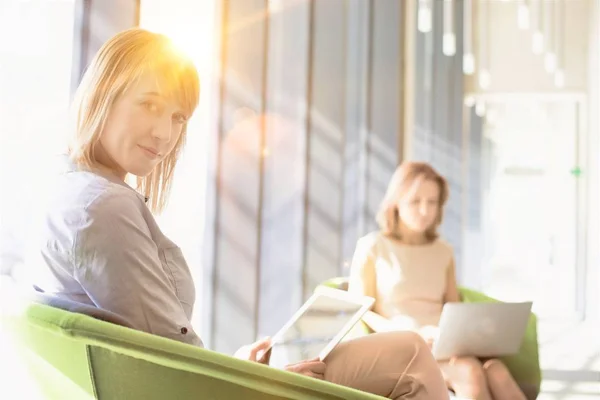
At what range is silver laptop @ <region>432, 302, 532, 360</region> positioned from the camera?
2.31 m

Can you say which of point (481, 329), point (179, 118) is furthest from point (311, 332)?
point (481, 329)

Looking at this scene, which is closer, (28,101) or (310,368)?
(310,368)

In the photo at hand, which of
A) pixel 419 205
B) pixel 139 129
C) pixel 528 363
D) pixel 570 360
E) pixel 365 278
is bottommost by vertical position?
pixel 570 360

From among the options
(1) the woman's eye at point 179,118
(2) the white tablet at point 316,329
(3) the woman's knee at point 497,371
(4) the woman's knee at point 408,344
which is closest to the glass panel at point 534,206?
(3) the woman's knee at point 497,371

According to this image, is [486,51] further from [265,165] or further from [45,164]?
[45,164]

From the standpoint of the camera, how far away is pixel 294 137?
11.2 ft

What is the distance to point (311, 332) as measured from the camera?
167 cm

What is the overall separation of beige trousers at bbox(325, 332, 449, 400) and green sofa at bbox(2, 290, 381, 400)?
1.12 ft

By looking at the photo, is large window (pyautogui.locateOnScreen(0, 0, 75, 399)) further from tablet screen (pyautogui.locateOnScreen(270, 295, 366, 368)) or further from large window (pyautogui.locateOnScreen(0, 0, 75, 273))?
tablet screen (pyautogui.locateOnScreen(270, 295, 366, 368))

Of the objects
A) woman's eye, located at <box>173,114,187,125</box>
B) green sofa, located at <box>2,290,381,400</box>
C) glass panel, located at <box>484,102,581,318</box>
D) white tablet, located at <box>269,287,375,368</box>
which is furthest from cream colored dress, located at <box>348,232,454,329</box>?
glass panel, located at <box>484,102,581,318</box>

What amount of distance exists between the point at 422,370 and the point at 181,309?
1.90 ft

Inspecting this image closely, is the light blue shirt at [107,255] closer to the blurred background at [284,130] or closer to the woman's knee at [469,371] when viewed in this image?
the blurred background at [284,130]

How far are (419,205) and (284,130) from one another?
817 mm

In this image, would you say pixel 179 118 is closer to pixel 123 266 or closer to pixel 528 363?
pixel 123 266
